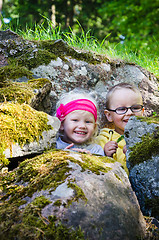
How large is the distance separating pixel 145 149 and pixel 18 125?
52.9 inches

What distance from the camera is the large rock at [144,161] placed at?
6.67ft

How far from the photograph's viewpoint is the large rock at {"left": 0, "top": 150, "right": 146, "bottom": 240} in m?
1.33

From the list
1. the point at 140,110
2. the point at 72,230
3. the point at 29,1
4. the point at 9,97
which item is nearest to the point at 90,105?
the point at 140,110

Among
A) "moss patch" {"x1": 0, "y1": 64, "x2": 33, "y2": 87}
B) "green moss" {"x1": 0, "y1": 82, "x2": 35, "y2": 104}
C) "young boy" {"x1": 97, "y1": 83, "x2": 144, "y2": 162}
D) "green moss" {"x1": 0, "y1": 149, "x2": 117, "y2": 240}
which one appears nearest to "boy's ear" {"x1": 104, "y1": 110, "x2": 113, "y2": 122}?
"young boy" {"x1": 97, "y1": 83, "x2": 144, "y2": 162}

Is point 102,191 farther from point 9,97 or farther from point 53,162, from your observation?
point 9,97

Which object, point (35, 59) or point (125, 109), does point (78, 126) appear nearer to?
point (125, 109)

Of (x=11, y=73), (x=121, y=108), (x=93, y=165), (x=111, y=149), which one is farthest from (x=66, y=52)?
(x=93, y=165)

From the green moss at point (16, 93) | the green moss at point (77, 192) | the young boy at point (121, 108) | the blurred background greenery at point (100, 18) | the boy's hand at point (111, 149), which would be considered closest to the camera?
the green moss at point (77, 192)

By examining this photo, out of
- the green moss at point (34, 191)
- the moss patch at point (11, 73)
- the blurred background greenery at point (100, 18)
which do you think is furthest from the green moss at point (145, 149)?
the blurred background greenery at point (100, 18)

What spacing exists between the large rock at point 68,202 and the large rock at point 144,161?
26 cm

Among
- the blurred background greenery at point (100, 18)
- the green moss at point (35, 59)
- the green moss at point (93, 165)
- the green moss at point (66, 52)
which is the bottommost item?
the green moss at point (93, 165)

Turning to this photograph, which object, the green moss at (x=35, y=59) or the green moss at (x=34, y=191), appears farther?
the green moss at (x=35, y=59)

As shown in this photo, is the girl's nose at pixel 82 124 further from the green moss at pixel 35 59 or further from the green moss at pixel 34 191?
the green moss at pixel 35 59

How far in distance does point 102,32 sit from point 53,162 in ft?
36.4
